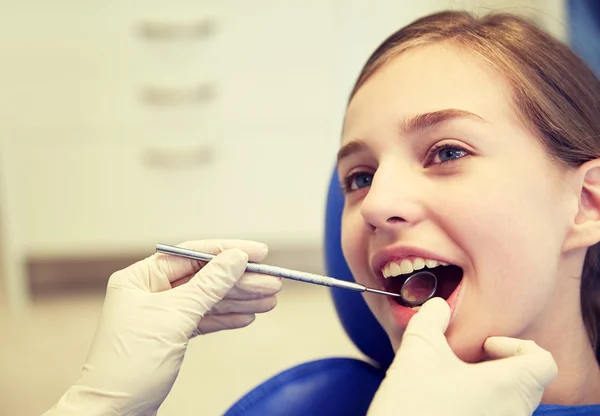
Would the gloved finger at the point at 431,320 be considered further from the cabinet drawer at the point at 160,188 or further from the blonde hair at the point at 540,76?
the cabinet drawer at the point at 160,188

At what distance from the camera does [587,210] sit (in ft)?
2.96

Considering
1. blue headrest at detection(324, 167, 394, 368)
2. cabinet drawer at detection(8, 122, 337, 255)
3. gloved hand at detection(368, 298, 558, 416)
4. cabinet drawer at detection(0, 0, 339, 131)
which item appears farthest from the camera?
cabinet drawer at detection(8, 122, 337, 255)

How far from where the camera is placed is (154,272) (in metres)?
0.89

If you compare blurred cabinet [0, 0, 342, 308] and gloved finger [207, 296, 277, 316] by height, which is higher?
blurred cabinet [0, 0, 342, 308]

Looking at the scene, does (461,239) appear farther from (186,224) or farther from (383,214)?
(186,224)

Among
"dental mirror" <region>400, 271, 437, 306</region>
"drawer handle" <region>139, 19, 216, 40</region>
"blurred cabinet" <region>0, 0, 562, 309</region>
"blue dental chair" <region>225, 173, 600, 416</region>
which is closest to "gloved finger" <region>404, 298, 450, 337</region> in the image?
"dental mirror" <region>400, 271, 437, 306</region>

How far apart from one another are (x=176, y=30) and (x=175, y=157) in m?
0.46

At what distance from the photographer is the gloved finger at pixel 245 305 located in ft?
3.06

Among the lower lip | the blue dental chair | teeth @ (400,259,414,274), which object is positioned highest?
teeth @ (400,259,414,274)

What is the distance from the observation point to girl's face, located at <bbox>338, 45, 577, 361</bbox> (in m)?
0.82

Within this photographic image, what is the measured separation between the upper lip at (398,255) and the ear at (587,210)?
0.62 feet

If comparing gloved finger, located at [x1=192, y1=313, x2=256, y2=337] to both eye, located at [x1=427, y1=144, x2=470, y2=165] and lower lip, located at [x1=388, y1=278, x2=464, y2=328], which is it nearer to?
lower lip, located at [x1=388, y1=278, x2=464, y2=328]

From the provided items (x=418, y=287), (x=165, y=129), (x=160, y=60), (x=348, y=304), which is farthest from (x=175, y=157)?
(x=418, y=287)

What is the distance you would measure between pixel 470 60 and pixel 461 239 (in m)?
0.26
